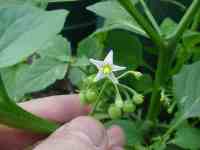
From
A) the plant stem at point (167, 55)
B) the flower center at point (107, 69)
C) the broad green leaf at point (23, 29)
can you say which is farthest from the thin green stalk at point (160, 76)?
the broad green leaf at point (23, 29)

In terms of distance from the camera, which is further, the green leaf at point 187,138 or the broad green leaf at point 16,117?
the green leaf at point 187,138

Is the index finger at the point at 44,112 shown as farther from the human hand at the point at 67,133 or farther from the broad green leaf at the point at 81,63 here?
the broad green leaf at the point at 81,63

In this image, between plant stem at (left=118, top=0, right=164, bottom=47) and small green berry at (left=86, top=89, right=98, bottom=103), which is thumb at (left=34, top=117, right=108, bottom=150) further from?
plant stem at (left=118, top=0, right=164, bottom=47)

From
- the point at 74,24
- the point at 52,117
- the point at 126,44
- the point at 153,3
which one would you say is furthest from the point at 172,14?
the point at 74,24

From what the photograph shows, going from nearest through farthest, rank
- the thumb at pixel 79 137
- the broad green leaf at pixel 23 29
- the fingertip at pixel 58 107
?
1. the broad green leaf at pixel 23 29
2. the thumb at pixel 79 137
3. the fingertip at pixel 58 107

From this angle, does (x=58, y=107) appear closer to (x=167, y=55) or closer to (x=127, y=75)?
(x=127, y=75)
